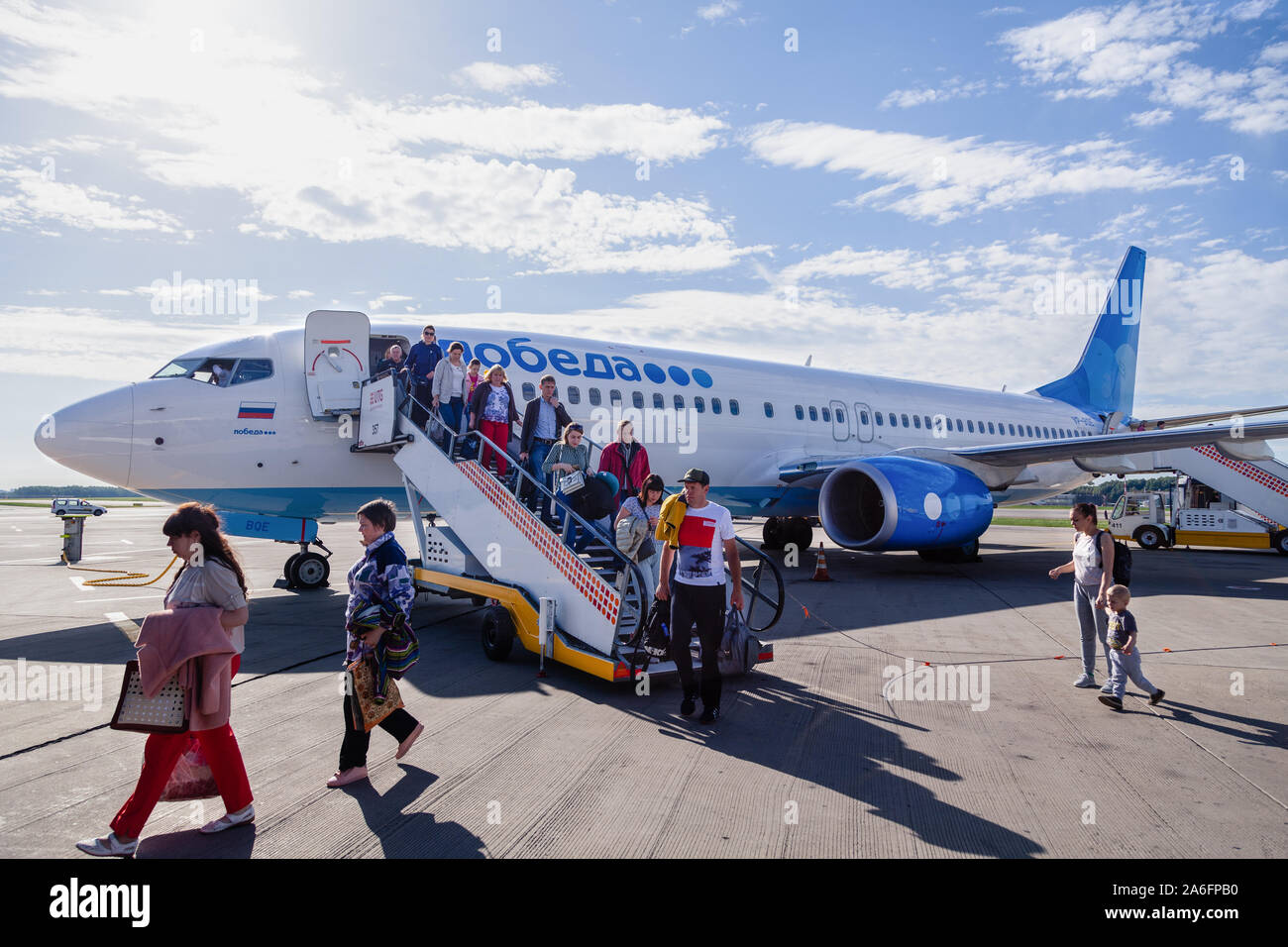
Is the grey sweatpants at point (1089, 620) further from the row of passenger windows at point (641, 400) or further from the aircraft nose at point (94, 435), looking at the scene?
the aircraft nose at point (94, 435)

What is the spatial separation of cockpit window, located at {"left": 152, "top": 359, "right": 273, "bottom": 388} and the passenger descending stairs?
2.31 metres

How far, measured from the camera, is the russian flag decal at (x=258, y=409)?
991 centimetres

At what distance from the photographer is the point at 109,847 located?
3311 mm

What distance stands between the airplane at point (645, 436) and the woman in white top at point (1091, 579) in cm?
604

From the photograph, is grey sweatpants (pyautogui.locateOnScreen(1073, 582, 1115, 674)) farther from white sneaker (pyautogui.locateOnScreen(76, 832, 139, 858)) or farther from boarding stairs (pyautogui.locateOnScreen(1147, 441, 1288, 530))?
boarding stairs (pyautogui.locateOnScreen(1147, 441, 1288, 530))

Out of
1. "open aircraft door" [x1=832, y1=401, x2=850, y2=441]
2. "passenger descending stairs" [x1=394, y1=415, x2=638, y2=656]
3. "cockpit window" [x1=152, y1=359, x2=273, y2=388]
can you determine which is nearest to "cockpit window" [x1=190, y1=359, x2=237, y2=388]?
"cockpit window" [x1=152, y1=359, x2=273, y2=388]

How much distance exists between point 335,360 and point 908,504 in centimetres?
847

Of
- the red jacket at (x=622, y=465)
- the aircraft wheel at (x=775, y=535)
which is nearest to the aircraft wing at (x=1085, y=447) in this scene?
the aircraft wheel at (x=775, y=535)

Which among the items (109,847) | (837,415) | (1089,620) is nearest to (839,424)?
(837,415)

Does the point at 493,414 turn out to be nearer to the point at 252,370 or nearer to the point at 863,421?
the point at 252,370
